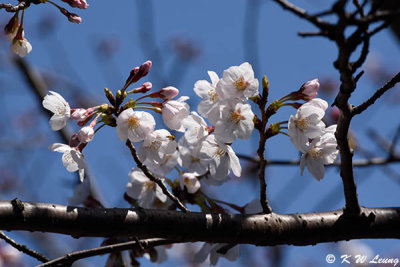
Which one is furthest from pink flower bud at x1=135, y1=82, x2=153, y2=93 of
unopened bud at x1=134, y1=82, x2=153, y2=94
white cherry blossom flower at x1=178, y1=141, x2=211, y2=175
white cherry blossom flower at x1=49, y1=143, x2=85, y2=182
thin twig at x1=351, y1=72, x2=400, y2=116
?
thin twig at x1=351, y1=72, x2=400, y2=116

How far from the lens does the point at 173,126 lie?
195cm

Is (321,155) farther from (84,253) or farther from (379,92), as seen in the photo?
(84,253)

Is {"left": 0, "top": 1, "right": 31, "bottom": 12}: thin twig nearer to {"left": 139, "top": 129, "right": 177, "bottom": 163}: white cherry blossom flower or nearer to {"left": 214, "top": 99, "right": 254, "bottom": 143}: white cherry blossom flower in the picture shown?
{"left": 139, "top": 129, "right": 177, "bottom": 163}: white cherry blossom flower

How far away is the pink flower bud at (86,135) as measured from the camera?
187 centimetres

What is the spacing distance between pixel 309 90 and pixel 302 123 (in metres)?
0.18

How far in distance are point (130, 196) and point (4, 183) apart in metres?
6.30

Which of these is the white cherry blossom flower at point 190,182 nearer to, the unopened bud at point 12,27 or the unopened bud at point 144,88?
the unopened bud at point 144,88

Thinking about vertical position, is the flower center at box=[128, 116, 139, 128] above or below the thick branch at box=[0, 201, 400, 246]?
above

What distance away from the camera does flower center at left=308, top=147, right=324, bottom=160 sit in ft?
6.41

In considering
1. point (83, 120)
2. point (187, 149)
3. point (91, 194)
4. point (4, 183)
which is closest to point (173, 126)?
point (187, 149)

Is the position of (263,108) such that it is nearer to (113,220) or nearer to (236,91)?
(236,91)

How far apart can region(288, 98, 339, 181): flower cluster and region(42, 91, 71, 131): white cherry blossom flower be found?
89 centimetres

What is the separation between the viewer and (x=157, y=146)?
6.48 feet

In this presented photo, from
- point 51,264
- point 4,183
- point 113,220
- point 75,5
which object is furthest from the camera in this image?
point 4,183
